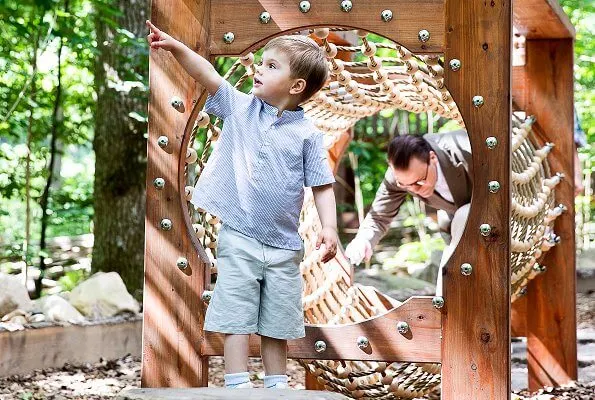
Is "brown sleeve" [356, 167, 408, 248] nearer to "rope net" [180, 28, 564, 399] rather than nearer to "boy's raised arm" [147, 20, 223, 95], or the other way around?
"rope net" [180, 28, 564, 399]

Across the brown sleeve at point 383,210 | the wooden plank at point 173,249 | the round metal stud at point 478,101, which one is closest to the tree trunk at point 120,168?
the brown sleeve at point 383,210

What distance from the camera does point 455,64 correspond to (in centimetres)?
220

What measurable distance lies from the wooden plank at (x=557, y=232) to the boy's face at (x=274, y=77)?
79.5 inches

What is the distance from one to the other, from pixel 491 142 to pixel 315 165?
1.32 ft

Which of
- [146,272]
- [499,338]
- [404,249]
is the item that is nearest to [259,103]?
[146,272]

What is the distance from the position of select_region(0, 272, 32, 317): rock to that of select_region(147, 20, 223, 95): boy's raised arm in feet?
6.85

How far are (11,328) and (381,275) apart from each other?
4082 mm

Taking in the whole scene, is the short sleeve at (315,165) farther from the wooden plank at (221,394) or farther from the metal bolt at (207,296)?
the wooden plank at (221,394)

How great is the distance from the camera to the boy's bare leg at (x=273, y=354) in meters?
2.13

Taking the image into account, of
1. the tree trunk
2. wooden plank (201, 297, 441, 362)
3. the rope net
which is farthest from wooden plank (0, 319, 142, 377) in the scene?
wooden plank (201, 297, 441, 362)

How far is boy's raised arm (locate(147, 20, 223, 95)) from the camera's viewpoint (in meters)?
2.00

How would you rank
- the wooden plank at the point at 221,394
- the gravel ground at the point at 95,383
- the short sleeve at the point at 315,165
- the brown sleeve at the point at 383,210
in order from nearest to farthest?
the wooden plank at the point at 221,394
the short sleeve at the point at 315,165
the gravel ground at the point at 95,383
the brown sleeve at the point at 383,210

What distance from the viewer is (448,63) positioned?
7.22 feet

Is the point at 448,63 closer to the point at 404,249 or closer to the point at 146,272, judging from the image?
the point at 146,272
